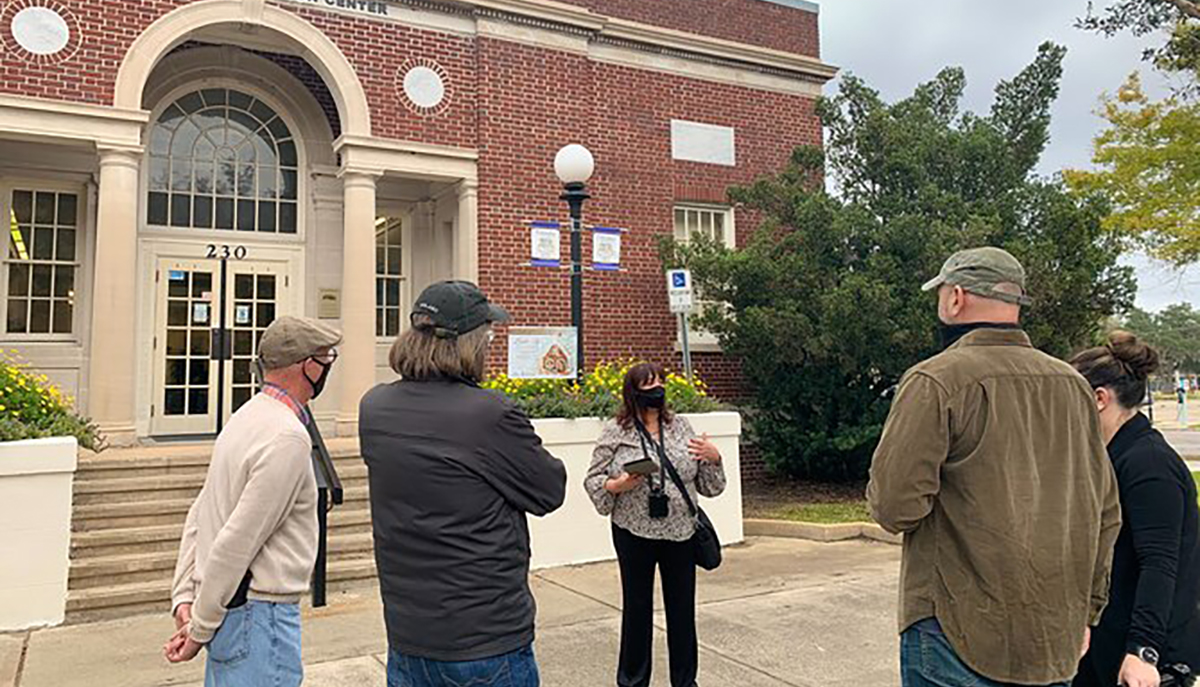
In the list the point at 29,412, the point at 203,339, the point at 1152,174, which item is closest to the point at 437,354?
the point at 29,412

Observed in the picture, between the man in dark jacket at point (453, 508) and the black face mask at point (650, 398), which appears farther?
the black face mask at point (650, 398)

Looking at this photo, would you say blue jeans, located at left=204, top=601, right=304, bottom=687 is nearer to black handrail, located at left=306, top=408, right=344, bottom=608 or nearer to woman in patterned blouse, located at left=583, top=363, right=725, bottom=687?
black handrail, located at left=306, top=408, right=344, bottom=608

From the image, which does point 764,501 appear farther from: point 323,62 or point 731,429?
point 323,62

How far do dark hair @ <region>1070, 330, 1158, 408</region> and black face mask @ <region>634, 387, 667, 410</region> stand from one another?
2.12m

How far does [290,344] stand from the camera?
288 cm

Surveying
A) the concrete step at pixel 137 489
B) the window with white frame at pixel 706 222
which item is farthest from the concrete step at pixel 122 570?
the window with white frame at pixel 706 222

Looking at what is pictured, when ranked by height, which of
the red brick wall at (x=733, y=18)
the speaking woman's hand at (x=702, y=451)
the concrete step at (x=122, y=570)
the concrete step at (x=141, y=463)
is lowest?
the concrete step at (x=122, y=570)

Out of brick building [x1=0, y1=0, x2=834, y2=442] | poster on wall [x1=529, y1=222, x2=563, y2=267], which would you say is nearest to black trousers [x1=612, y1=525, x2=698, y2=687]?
poster on wall [x1=529, y1=222, x2=563, y2=267]

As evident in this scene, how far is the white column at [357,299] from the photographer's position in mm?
10266

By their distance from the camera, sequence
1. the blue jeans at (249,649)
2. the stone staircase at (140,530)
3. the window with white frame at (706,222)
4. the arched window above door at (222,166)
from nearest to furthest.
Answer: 1. the blue jeans at (249,649)
2. the stone staircase at (140,530)
3. the arched window above door at (222,166)
4. the window with white frame at (706,222)

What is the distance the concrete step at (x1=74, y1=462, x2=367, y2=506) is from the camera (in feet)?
23.9

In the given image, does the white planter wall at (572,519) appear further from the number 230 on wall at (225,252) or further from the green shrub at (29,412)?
the number 230 on wall at (225,252)

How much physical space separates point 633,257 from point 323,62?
4.84m

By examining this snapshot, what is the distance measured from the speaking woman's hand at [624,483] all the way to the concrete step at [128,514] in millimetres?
4844
